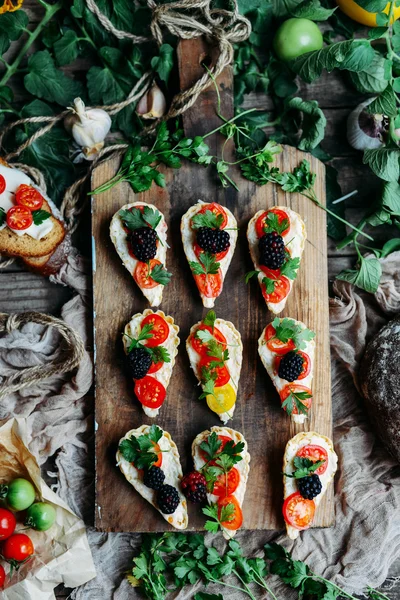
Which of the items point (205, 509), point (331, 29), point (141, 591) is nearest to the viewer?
point (205, 509)

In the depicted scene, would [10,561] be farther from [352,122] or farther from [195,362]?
[352,122]

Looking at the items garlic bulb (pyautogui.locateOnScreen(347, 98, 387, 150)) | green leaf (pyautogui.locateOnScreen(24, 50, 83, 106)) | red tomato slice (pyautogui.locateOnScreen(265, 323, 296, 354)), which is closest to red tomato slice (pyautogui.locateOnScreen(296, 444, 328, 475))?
red tomato slice (pyautogui.locateOnScreen(265, 323, 296, 354))

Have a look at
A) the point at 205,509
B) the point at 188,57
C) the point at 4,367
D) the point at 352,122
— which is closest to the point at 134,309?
the point at 4,367

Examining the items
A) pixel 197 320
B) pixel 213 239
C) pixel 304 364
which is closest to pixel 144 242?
pixel 213 239

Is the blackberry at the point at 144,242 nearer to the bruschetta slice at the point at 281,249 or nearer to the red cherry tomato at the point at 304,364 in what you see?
the bruschetta slice at the point at 281,249

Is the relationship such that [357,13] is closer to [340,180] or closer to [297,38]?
[297,38]

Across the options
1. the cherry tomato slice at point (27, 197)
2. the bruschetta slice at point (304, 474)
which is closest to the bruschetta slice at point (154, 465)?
the bruschetta slice at point (304, 474)
